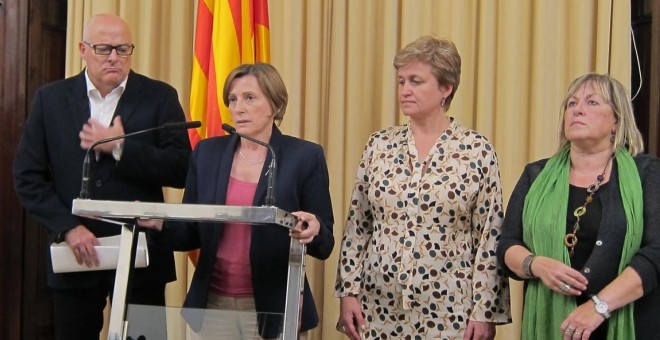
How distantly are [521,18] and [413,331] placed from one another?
5.89ft

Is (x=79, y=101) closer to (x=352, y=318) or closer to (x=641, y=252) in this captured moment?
(x=352, y=318)

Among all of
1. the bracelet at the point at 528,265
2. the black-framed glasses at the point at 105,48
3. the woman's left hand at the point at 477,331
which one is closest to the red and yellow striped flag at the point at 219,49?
the black-framed glasses at the point at 105,48

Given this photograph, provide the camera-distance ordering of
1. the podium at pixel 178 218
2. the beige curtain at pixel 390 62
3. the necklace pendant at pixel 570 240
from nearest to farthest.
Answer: the podium at pixel 178 218
the necklace pendant at pixel 570 240
the beige curtain at pixel 390 62

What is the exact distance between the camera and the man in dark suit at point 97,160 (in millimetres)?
2799

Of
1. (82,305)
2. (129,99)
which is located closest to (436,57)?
(129,99)

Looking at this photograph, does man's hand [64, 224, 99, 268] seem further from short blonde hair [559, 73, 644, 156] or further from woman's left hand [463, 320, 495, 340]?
short blonde hair [559, 73, 644, 156]

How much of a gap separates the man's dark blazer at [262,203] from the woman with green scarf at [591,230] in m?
0.60

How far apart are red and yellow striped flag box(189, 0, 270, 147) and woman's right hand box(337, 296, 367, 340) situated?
0.99 meters

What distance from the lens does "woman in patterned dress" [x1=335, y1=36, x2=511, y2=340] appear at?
2623 millimetres

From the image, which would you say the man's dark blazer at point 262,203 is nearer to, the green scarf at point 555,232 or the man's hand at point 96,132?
the man's hand at point 96,132

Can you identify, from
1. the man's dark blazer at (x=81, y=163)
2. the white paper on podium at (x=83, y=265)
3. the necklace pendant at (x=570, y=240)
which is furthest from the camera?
the man's dark blazer at (x=81, y=163)

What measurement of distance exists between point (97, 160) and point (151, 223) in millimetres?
745

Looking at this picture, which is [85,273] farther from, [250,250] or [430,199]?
[430,199]

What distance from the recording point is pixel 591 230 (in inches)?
98.0
